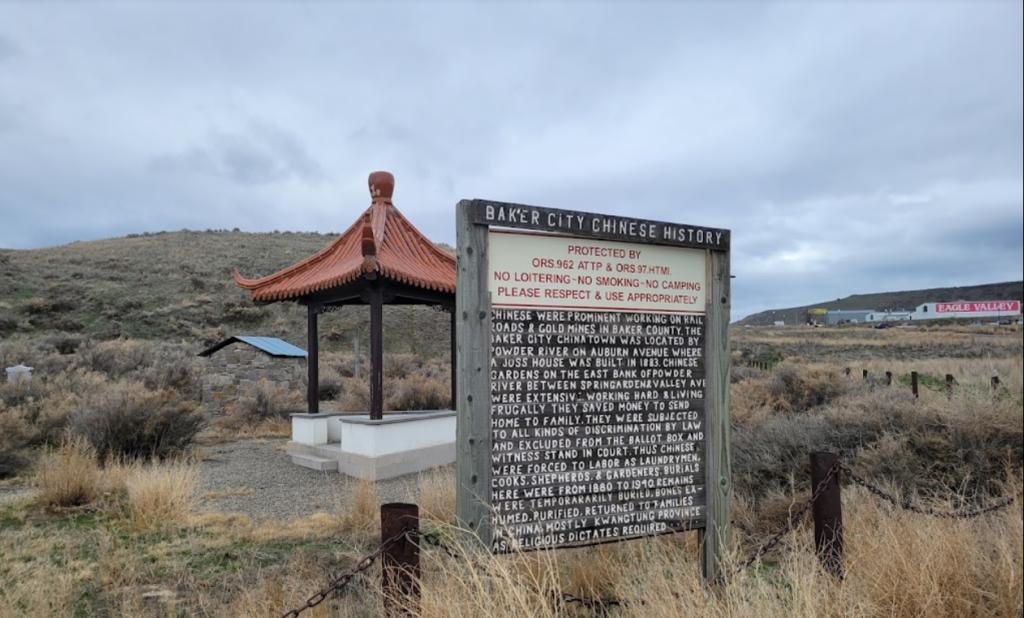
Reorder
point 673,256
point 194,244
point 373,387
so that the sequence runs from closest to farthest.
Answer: point 673,256 → point 373,387 → point 194,244

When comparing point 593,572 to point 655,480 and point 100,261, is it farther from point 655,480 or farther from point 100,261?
point 100,261

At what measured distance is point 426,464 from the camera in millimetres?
10609

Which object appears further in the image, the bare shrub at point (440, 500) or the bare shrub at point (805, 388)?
the bare shrub at point (805, 388)

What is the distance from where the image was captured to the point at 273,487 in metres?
8.84

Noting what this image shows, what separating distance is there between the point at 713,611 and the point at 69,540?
563cm

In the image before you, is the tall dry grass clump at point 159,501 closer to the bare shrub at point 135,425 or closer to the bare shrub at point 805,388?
the bare shrub at point 135,425

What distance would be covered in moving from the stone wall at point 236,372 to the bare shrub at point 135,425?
4.72 m

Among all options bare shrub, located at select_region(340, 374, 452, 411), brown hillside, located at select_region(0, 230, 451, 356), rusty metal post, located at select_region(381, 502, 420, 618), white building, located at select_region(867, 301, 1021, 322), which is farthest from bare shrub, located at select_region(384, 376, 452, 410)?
brown hillside, located at select_region(0, 230, 451, 356)

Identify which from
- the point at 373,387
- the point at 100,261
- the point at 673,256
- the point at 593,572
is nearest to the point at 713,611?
the point at 593,572

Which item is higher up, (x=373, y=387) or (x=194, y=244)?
(x=194, y=244)

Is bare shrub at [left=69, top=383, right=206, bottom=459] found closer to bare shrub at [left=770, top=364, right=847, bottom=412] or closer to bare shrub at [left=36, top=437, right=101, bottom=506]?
bare shrub at [left=36, top=437, right=101, bottom=506]

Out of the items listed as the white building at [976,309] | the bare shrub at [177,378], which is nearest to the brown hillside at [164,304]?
the bare shrub at [177,378]

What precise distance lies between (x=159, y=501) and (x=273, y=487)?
2174mm

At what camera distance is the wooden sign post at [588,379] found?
12.0 feet
